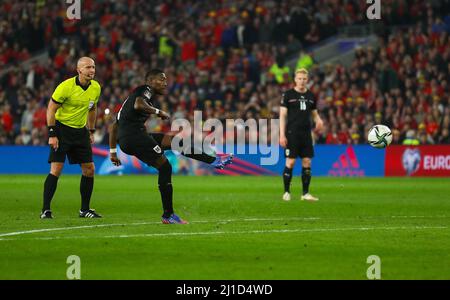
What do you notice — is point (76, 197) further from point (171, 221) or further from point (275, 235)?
point (275, 235)

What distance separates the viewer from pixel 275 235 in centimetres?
1210

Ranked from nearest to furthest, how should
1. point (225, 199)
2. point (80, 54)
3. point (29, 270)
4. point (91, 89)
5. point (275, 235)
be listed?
point (29, 270)
point (275, 235)
point (91, 89)
point (225, 199)
point (80, 54)

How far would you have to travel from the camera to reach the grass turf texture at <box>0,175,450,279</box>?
9359 mm

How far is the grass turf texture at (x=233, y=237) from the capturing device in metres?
9.36

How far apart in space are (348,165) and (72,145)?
54.0 feet

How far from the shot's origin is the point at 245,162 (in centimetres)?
3048

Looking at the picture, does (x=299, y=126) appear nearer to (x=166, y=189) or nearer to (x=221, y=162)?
(x=221, y=162)

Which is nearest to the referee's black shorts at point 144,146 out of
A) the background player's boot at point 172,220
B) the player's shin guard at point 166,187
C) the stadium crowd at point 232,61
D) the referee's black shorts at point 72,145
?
the player's shin guard at point 166,187

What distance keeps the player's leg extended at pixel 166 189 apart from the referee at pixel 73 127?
5.21 feet

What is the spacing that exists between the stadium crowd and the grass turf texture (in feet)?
33.4

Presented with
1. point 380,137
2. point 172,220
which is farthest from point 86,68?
point 380,137

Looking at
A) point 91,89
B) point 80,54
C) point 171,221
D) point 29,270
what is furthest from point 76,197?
point 80,54

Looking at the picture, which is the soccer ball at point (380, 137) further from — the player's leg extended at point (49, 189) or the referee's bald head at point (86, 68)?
the player's leg extended at point (49, 189)
